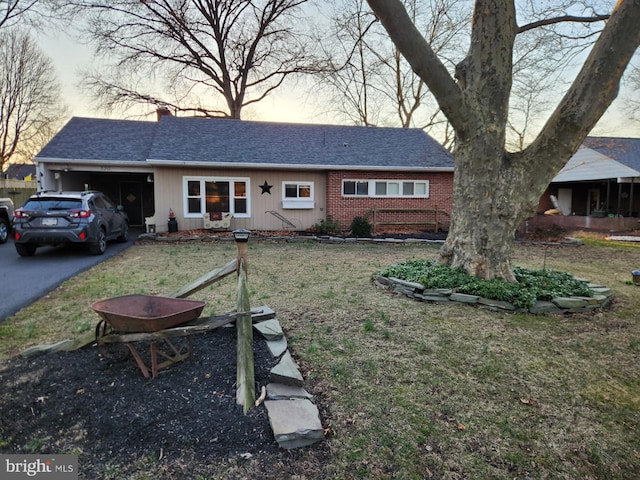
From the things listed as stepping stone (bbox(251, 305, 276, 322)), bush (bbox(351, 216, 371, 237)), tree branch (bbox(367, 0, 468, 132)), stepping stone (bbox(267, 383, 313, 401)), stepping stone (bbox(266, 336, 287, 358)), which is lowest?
stepping stone (bbox(267, 383, 313, 401))

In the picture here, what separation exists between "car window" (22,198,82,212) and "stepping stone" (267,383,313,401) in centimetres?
847

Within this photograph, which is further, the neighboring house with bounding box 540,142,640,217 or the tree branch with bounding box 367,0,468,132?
the neighboring house with bounding box 540,142,640,217

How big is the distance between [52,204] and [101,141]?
7.21m

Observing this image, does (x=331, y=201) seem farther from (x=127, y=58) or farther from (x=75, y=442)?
(x=127, y=58)

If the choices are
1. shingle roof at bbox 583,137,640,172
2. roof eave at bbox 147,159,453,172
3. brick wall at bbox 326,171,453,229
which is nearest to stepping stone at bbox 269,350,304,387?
roof eave at bbox 147,159,453,172

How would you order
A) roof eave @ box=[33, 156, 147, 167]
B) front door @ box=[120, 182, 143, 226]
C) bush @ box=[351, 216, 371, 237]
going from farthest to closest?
front door @ box=[120, 182, 143, 226] < bush @ box=[351, 216, 371, 237] < roof eave @ box=[33, 156, 147, 167]

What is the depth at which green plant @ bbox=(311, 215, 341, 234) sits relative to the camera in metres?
14.6

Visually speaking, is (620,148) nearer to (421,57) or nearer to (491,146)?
(491,146)

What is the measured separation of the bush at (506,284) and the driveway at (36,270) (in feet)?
19.1

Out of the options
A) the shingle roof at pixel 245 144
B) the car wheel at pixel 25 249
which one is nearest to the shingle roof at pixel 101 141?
the shingle roof at pixel 245 144

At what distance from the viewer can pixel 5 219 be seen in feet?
37.6

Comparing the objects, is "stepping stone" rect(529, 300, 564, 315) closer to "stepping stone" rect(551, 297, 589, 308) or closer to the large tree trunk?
"stepping stone" rect(551, 297, 589, 308)

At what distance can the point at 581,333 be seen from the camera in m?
4.45

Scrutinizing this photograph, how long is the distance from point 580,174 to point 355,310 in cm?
2268
